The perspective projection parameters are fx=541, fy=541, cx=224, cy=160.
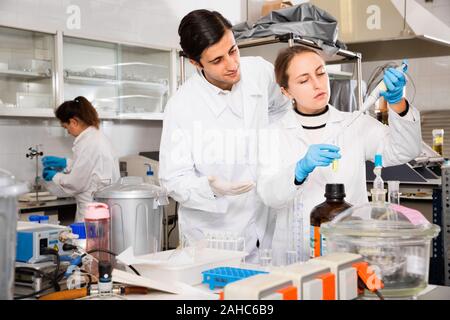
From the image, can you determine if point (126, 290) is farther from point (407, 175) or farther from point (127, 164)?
point (127, 164)

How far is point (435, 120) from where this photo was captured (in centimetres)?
587

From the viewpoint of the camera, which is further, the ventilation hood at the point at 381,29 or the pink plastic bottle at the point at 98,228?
the ventilation hood at the point at 381,29

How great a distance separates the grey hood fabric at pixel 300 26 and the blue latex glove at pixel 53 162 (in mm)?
1654

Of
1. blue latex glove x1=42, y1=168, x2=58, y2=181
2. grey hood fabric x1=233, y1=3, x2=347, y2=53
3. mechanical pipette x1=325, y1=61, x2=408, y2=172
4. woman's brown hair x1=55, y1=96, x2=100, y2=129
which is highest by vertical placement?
grey hood fabric x1=233, y1=3, x2=347, y2=53

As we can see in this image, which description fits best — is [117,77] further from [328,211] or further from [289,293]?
[289,293]

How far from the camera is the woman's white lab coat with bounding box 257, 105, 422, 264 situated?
1731 mm

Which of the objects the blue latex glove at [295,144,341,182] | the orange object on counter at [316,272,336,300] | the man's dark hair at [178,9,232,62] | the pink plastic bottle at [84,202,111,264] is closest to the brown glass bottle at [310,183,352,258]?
the blue latex glove at [295,144,341,182]

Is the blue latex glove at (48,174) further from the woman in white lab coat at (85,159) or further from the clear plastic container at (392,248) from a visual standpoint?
the clear plastic container at (392,248)

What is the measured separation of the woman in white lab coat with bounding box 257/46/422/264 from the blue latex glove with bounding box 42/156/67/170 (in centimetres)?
238

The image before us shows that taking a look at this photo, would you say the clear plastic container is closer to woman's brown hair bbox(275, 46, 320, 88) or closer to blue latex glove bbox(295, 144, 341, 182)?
blue latex glove bbox(295, 144, 341, 182)

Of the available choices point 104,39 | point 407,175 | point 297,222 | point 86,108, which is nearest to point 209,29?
point 297,222

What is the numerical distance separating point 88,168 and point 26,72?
2.91 ft

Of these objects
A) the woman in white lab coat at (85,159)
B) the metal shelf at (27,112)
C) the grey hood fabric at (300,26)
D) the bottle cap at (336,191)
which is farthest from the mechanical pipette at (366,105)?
the metal shelf at (27,112)

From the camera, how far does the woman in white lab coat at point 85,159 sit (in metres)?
3.45
